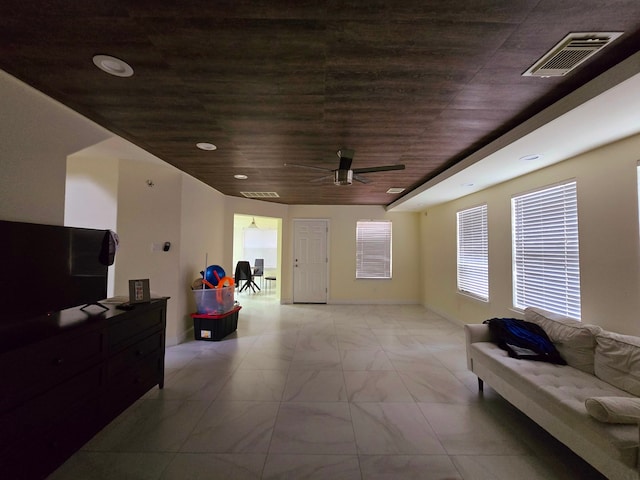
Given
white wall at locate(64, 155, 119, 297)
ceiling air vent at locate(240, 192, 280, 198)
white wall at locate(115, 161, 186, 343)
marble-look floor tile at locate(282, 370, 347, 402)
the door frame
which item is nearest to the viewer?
marble-look floor tile at locate(282, 370, 347, 402)

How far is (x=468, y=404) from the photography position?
2604 millimetres

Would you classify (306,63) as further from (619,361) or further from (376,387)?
(619,361)

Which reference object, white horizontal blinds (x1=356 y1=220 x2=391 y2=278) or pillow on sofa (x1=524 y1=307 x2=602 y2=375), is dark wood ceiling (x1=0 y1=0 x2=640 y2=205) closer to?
pillow on sofa (x1=524 y1=307 x2=602 y2=375)

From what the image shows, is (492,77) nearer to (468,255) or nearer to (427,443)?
(427,443)

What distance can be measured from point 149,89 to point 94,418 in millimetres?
2395

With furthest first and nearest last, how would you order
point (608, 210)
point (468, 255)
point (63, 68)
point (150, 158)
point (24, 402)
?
point (468, 255)
point (150, 158)
point (608, 210)
point (63, 68)
point (24, 402)

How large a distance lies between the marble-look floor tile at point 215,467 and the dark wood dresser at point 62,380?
0.67 metres

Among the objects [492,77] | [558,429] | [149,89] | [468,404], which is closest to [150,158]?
[149,89]

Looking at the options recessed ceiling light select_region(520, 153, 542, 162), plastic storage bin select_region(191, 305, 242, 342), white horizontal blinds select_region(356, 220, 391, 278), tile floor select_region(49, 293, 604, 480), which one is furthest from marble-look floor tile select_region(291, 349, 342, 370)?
white horizontal blinds select_region(356, 220, 391, 278)

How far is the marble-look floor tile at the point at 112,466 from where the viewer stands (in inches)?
69.4

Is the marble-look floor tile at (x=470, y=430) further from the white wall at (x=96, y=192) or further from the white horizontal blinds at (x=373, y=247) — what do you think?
the white horizontal blinds at (x=373, y=247)

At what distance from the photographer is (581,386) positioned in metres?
2.06

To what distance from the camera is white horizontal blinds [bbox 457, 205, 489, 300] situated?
4.55 meters

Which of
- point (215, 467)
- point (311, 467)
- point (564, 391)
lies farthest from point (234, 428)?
point (564, 391)
